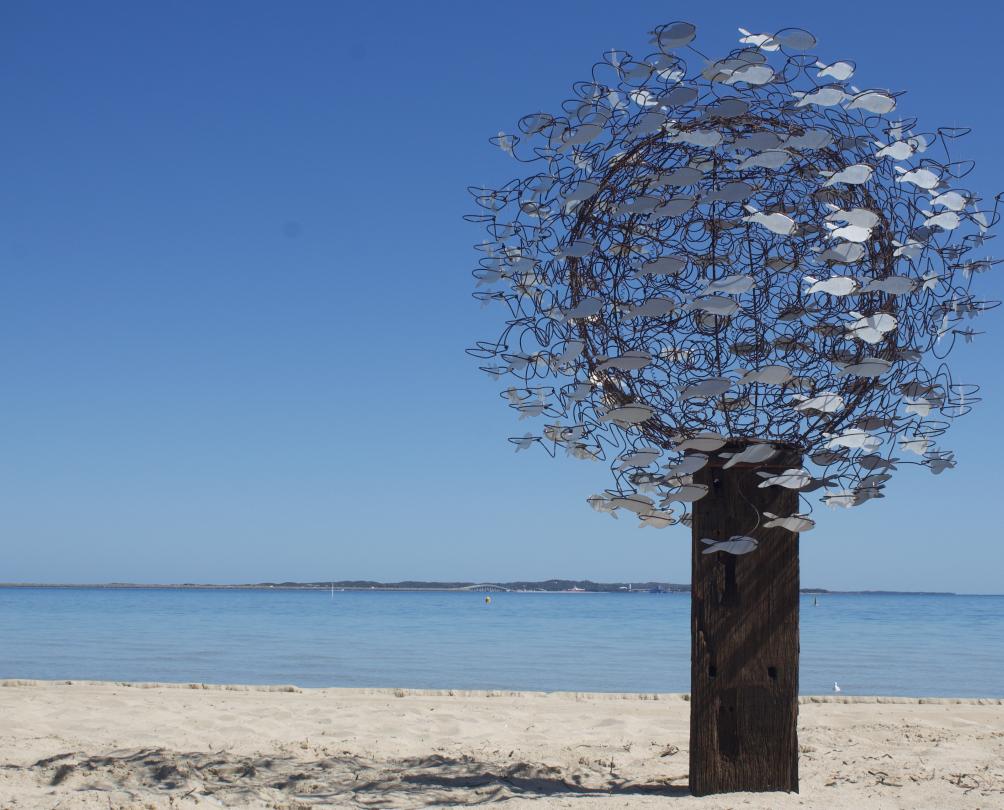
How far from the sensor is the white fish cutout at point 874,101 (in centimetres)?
393

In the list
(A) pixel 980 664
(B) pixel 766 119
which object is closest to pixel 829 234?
(B) pixel 766 119

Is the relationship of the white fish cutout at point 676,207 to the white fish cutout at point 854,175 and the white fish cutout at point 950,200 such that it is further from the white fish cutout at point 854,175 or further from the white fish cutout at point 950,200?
the white fish cutout at point 950,200

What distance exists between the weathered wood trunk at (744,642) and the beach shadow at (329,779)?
1.27 feet

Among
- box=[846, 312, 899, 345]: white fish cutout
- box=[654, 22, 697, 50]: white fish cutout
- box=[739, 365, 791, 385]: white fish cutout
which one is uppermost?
box=[654, 22, 697, 50]: white fish cutout

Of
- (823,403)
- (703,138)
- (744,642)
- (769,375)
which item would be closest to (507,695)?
(744,642)

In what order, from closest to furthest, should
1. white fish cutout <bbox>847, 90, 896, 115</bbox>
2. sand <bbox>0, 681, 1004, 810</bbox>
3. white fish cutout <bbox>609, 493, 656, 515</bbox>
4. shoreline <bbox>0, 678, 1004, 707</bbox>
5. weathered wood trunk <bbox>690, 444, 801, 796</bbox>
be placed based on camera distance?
white fish cutout <bbox>847, 90, 896, 115</bbox> → white fish cutout <bbox>609, 493, 656, 515</bbox> → weathered wood trunk <bbox>690, 444, 801, 796</bbox> → sand <bbox>0, 681, 1004, 810</bbox> → shoreline <bbox>0, 678, 1004, 707</bbox>

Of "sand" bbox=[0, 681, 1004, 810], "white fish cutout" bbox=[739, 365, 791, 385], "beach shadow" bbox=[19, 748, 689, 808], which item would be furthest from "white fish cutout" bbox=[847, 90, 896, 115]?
"beach shadow" bbox=[19, 748, 689, 808]

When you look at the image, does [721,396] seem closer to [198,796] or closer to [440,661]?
[198,796]

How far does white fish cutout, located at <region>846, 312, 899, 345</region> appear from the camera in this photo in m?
3.76

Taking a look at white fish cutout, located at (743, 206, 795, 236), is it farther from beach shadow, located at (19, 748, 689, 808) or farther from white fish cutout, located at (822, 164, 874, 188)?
beach shadow, located at (19, 748, 689, 808)

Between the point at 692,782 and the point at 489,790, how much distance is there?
1.04 metres

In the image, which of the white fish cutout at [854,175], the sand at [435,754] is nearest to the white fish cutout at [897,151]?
the white fish cutout at [854,175]

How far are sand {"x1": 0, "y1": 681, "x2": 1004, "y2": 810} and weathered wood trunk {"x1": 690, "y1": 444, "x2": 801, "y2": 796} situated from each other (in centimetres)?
16

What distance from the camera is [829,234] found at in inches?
155
